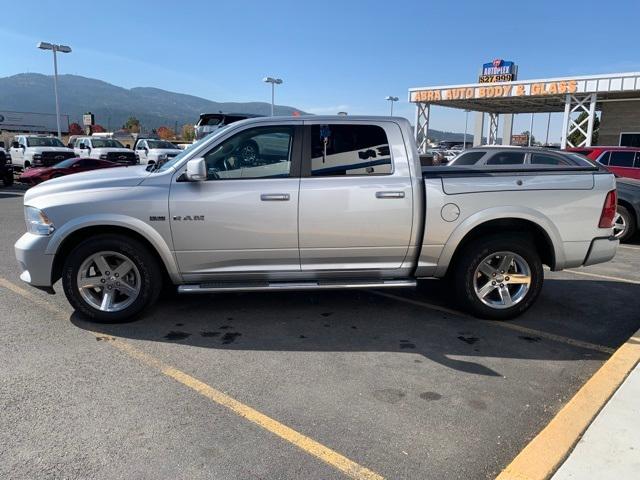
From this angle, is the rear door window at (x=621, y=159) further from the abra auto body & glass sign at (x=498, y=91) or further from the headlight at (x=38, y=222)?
the headlight at (x=38, y=222)

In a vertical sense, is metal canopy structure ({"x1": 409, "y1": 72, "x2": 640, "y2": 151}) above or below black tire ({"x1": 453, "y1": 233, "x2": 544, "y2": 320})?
above

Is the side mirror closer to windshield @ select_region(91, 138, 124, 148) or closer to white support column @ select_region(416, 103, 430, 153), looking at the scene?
windshield @ select_region(91, 138, 124, 148)

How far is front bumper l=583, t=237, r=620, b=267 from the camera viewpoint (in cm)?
507

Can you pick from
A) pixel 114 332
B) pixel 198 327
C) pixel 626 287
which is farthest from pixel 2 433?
pixel 626 287

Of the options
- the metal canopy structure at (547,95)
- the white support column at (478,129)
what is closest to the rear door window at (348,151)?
the metal canopy structure at (547,95)

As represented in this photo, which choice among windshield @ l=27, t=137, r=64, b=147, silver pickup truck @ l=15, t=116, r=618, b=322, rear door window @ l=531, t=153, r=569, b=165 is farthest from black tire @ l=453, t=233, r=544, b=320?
windshield @ l=27, t=137, r=64, b=147

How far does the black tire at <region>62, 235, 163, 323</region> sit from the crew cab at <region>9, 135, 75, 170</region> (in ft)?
64.4

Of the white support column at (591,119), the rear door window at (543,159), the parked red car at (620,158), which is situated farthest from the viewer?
the white support column at (591,119)

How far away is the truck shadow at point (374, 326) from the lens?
4465 mm

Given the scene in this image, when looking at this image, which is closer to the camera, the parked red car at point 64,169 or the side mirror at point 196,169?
the side mirror at point 196,169

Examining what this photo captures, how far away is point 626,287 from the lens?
21.6 ft

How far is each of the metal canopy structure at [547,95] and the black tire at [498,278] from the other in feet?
63.5

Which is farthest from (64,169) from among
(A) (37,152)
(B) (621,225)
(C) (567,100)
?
(C) (567,100)

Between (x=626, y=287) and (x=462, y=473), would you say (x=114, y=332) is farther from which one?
(x=626, y=287)
